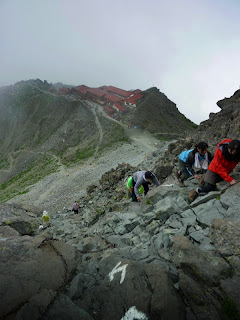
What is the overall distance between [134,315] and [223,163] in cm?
659

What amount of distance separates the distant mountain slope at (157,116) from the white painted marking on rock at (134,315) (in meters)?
63.1

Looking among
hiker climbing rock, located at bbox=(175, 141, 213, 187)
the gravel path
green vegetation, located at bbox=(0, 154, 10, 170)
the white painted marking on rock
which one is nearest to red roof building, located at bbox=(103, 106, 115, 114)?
the gravel path

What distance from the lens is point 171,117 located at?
262ft

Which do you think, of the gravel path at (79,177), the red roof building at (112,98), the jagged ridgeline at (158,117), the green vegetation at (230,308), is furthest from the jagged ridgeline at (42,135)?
the green vegetation at (230,308)

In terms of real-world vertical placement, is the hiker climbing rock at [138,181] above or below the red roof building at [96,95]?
below

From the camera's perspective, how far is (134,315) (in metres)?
4.77

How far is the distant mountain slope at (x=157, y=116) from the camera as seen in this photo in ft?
227

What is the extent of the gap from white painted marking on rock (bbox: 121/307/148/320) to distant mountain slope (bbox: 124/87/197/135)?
207 ft

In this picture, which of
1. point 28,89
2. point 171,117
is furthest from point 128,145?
point 28,89

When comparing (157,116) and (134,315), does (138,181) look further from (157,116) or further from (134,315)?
(157,116)

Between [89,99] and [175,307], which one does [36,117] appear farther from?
[175,307]

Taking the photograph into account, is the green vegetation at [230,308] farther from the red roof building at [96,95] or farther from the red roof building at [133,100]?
the red roof building at [96,95]

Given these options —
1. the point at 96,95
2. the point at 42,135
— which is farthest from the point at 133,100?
the point at 42,135

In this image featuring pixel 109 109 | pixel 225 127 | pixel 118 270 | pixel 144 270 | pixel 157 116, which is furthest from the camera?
pixel 109 109
